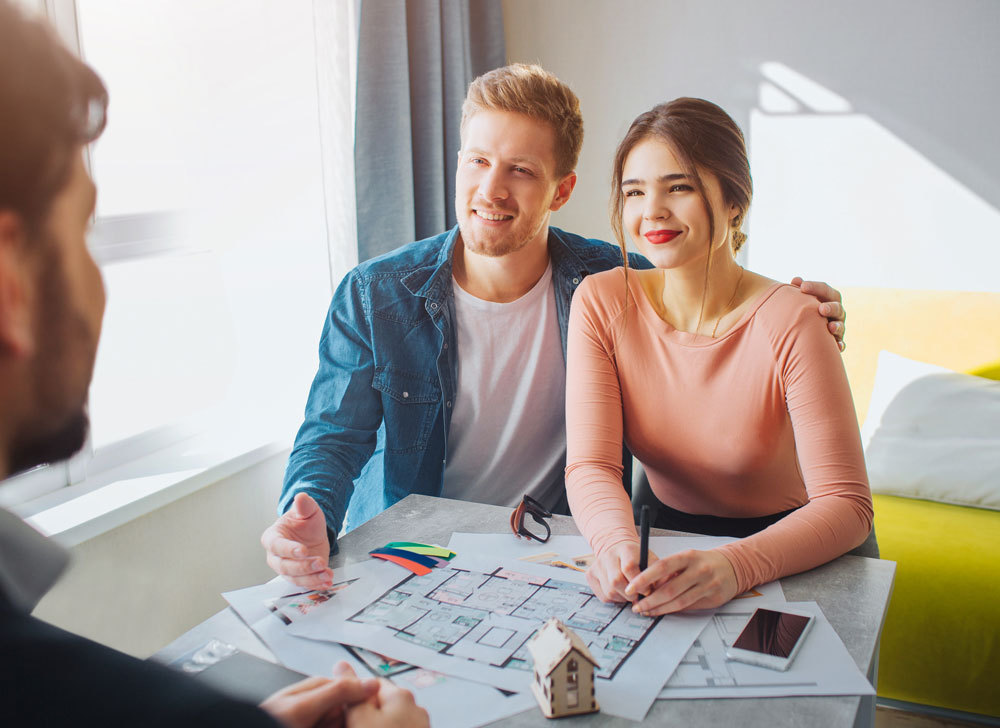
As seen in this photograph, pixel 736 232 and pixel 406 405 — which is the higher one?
pixel 736 232

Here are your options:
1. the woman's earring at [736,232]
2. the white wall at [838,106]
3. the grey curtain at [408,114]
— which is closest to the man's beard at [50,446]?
the woman's earring at [736,232]

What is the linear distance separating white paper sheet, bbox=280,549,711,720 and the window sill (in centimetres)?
73

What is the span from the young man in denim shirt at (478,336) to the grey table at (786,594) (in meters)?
0.25

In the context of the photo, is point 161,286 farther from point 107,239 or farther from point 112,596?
point 112,596

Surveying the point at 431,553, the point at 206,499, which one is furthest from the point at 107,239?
the point at 431,553

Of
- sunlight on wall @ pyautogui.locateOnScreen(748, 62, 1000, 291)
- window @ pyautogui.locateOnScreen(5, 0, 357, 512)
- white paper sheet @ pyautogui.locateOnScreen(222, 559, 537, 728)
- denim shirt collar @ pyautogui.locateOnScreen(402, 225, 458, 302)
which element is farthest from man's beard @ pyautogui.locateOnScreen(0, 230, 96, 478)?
sunlight on wall @ pyautogui.locateOnScreen(748, 62, 1000, 291)

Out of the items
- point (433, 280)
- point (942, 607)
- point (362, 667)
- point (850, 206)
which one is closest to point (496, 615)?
point (362, 667)

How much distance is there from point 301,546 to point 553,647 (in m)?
0.39

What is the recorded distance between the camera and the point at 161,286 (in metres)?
1.91

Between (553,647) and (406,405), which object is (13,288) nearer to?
(553,647)

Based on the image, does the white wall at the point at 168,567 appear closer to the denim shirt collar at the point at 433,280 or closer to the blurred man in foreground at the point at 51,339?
the denim shirt collar at the point at 433,280

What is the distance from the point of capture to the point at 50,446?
20.3 inches

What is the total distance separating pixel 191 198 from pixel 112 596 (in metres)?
0.92

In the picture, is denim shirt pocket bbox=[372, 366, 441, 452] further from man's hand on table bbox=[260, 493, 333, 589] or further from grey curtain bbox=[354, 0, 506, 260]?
grey curtain bbox=[354, 0, 506, 260]
